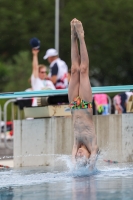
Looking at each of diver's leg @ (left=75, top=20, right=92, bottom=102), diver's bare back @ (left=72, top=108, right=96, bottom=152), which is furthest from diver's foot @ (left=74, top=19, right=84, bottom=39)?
diver's bare back @ (left=72, top=108, right=96, bottom=152)

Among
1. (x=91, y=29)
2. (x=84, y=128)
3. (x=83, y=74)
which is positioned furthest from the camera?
(x=91, y=29)

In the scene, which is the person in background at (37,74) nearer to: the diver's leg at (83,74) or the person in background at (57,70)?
the person in background at (57,70)

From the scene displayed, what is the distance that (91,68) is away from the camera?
15.9 meters

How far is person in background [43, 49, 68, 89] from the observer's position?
48.4 ft

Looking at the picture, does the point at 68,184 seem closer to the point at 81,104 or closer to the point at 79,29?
the point at 81,104

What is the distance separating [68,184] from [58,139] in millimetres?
3960

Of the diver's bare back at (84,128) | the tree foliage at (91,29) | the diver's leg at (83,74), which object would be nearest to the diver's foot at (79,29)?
the diver's leg at (83,74)

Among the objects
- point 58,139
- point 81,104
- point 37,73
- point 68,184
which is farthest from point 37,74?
point 68,184

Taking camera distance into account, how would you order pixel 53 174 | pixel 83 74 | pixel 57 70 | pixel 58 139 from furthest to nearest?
pixel 57 70 → pixel 58 139 → pixel 83 74 → pixel 53 174

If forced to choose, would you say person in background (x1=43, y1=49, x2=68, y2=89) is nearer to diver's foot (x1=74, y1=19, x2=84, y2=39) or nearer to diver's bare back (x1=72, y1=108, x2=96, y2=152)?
diver's foot (x1=74, y1=19, x2=84, y2=39)

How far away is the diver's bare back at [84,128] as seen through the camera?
408 inches

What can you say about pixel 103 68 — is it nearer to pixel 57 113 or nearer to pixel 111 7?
pixel 111 7

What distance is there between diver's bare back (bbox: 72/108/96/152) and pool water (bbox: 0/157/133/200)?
438 millimetres

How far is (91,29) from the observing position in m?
15.1
